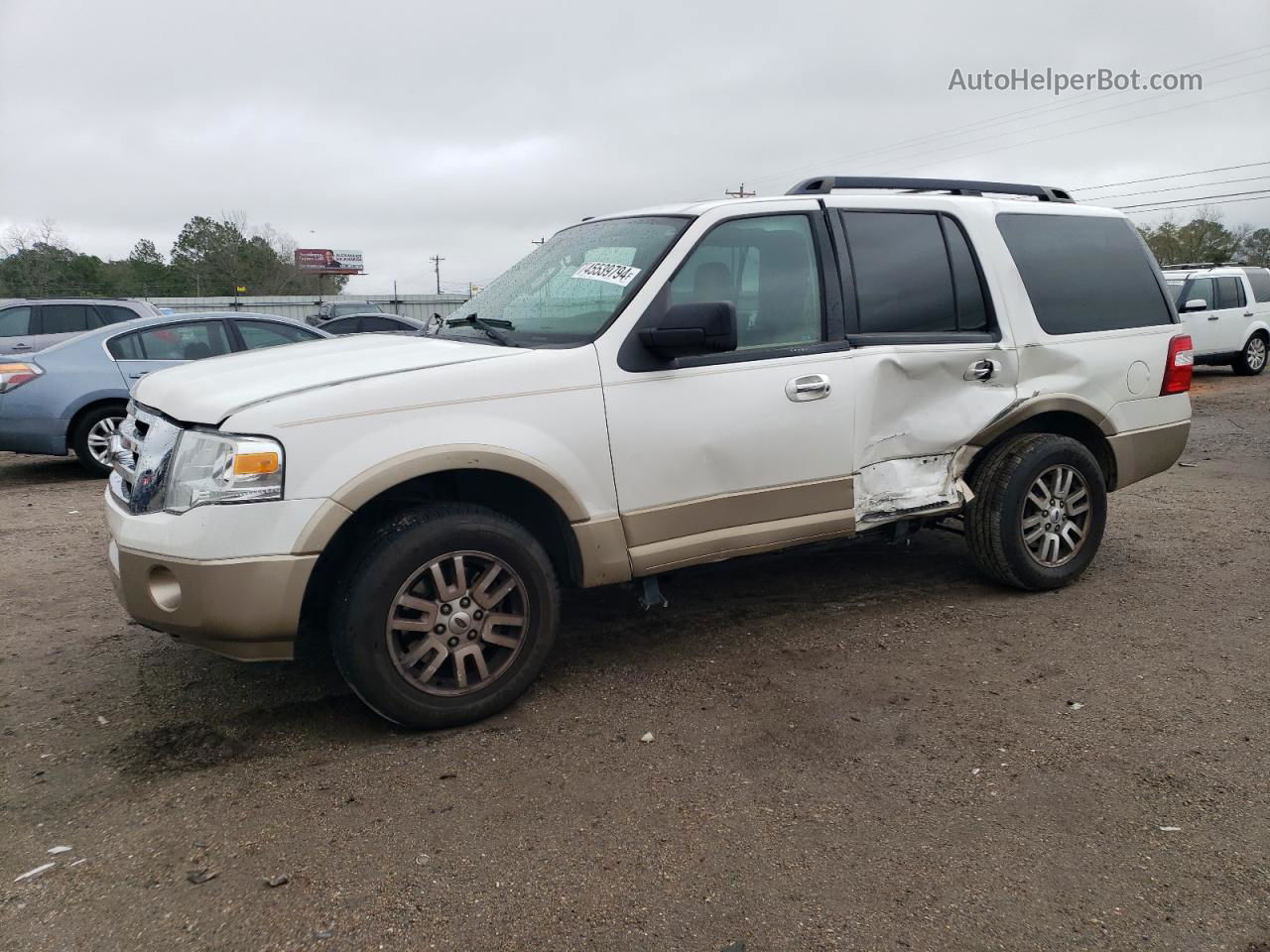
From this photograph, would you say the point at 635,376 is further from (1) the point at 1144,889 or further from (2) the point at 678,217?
(1) the point at 1144,889

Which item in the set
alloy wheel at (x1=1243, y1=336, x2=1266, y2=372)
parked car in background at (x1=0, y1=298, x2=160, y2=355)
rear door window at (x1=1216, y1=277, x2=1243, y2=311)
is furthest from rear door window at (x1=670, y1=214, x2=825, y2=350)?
alloy wheel at (x1=1243, y1=336, x2=1266, y2=372)

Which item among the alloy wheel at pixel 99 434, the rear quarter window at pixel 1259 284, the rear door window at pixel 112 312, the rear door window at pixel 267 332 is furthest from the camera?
the rear quarter window at pixel 1259 284

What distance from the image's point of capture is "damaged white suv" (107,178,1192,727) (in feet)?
10.7

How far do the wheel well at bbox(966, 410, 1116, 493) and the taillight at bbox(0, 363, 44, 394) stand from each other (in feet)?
26.2

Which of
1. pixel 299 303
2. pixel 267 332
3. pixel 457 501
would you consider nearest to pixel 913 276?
pixel 457 501

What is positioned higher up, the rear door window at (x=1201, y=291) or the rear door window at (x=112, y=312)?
the rear door window at (x=112, y=312)

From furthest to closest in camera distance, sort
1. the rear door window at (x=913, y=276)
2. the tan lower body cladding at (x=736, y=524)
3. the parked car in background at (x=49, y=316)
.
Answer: the parked car in background at (x=49, y=316) → the rear door window at (x=913, y=276) → the tan lower body cladding at (x=736, y=524)

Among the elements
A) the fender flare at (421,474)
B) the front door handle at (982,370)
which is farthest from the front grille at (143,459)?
the front door handle at (982,370)

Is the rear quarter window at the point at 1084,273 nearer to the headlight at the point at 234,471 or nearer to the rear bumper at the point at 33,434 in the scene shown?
the headlight at the point at 234,471

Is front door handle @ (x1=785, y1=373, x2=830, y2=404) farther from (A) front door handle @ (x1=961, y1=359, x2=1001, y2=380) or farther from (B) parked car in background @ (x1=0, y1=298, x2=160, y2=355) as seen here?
(B) parked car in background @ (x1=0, y1=298, x2=160, y2=355)

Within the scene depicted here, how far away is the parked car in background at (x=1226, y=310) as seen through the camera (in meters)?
17.2

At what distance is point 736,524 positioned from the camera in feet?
13.2

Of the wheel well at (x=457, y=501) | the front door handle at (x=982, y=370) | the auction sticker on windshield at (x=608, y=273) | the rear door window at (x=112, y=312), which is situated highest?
the rear door window at (x=112, y=312)

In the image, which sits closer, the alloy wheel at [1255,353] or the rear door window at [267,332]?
the rear door window at [267,332]
